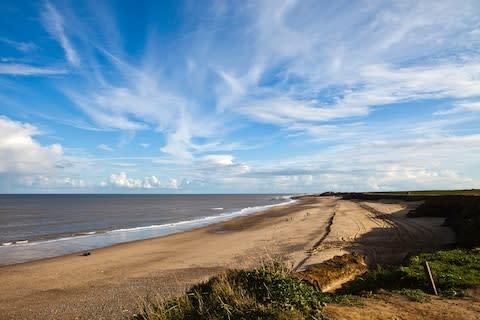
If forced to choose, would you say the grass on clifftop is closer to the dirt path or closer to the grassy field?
the grassy field

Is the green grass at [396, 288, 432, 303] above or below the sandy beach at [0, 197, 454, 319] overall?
above

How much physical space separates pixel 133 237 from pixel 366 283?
74.7 feet

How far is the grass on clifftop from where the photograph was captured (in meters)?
6.36

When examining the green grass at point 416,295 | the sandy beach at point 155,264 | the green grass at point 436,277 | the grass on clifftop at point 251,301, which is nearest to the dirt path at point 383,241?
the sandy beach at point 155,264

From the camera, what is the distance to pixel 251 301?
21.7ft

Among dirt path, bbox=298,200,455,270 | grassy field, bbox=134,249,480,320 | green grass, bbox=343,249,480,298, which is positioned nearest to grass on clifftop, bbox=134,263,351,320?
grassy field, bbox=134,249,480,320

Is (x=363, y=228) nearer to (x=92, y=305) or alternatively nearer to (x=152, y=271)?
(x=152, y=271)

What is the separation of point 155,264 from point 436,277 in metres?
12.7

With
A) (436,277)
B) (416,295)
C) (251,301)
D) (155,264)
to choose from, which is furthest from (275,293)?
(155,264)

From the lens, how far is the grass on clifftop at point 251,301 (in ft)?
20.9

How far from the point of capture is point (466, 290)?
A: 9.08 meters

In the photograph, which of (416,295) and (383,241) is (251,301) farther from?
(383,241)

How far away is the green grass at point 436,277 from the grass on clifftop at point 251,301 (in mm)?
2812

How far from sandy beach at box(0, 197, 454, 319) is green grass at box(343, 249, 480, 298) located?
98.8 inches
